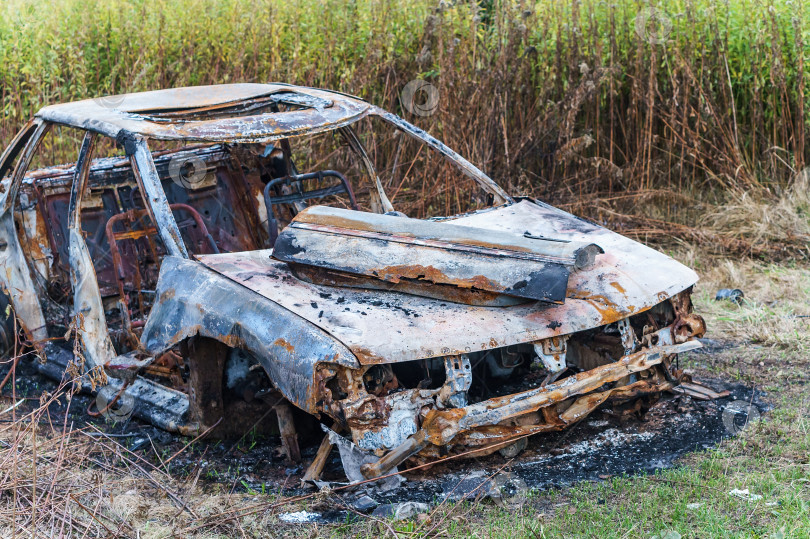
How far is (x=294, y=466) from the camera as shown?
3.88 meters

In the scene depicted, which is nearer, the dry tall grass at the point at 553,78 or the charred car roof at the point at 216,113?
the charred car roof at the point at 216,113

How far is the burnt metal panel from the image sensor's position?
11.6 ft

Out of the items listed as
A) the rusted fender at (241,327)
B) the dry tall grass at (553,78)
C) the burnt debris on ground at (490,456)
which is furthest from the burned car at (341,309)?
the dry tall grass at (553,78)

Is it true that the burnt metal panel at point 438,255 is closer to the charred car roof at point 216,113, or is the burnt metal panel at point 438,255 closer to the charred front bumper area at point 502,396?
the charred front bumper area at point 502,396

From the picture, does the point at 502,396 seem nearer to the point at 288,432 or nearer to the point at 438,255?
the point at 438,255

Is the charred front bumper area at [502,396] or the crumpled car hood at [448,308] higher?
the crumpled car hood at [448,308]

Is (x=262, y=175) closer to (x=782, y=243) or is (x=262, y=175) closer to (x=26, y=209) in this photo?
(x=26, y=209)

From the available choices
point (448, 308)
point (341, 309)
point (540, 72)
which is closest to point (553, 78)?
point (540, 72)

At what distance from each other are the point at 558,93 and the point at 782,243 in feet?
7.65

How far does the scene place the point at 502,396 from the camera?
3662mm

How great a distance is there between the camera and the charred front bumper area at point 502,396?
3.29 meters

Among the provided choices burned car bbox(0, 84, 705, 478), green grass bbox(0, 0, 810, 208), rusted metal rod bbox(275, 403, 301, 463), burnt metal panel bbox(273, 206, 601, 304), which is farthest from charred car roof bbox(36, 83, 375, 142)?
green grass bbox(0, 0, 810, 208)

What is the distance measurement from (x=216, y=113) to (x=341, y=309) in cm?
185

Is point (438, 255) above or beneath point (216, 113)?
beneath
